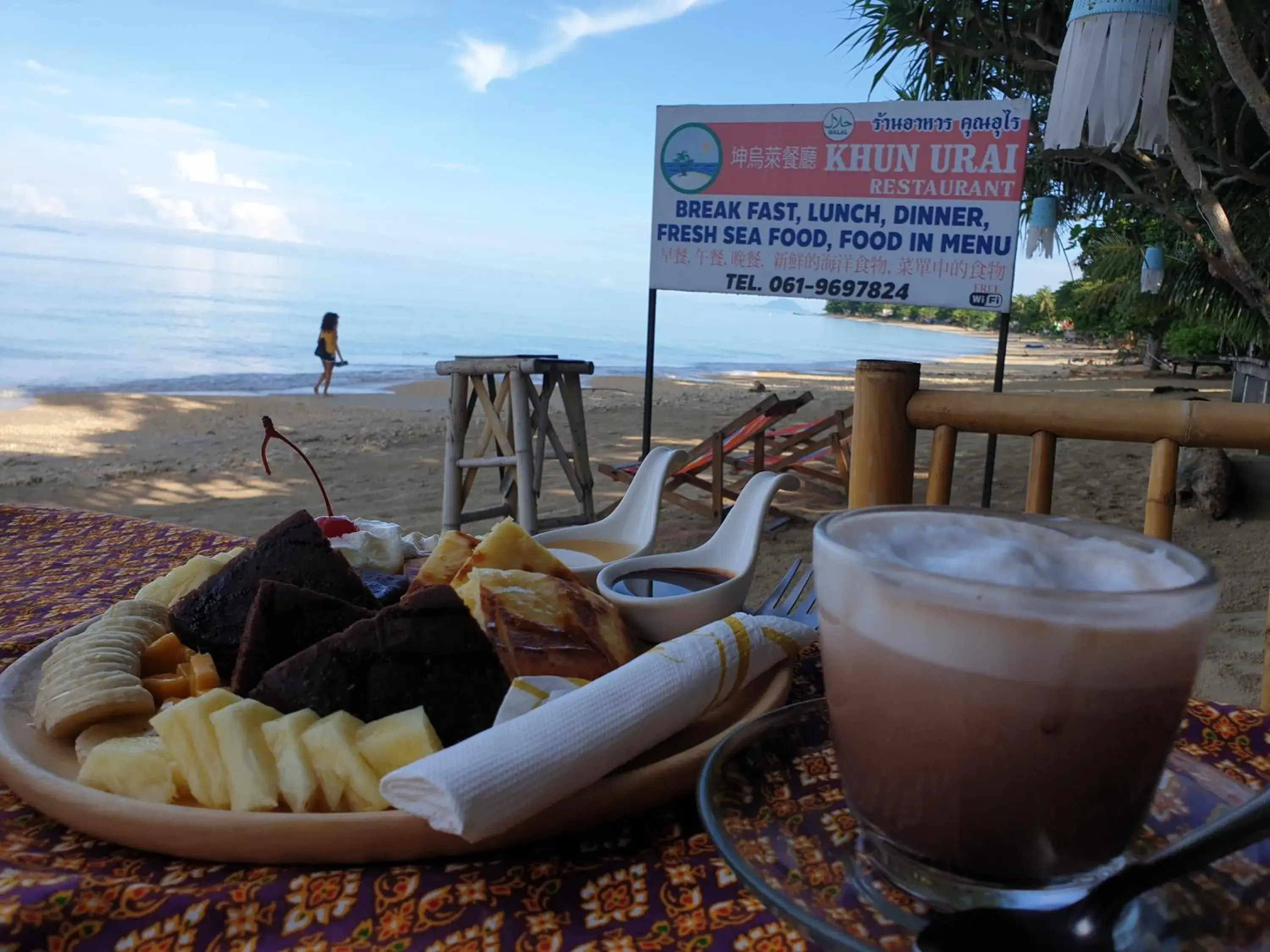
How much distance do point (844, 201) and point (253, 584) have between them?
10.1 feet

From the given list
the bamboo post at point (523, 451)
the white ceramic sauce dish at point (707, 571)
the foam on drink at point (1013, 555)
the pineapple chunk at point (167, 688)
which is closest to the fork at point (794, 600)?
the white ceramic sauce dish at point (707, 571)

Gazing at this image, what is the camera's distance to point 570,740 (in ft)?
2.01

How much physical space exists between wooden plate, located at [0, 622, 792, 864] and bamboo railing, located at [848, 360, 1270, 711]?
61 cm

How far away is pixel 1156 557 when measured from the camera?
1.64ft

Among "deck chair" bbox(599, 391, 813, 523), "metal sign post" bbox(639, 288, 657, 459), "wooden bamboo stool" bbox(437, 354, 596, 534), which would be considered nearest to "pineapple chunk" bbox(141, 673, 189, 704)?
"metal sign post" bbox(639, 288, 657, 459)

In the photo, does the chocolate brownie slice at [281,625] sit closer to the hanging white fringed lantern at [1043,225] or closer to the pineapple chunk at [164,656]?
the pineapple chunk at [164,656]

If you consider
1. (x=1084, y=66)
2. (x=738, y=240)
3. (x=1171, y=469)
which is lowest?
(x=1171, y=469)

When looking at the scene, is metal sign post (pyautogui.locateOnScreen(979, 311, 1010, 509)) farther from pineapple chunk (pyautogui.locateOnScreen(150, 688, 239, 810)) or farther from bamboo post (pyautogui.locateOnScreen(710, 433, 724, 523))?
pineapple chunk (pyautogui.locateOnScreen(150, 688, 239, 810))

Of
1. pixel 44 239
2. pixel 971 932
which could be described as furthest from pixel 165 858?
pixel 44 239

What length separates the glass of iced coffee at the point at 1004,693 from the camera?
0.42 meters

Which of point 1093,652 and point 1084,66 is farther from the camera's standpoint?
point 1084,66

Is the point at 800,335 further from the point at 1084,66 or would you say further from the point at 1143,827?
the point at 1143,827

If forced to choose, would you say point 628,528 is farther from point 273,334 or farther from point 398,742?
point 273,334

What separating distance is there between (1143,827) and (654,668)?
35cm
